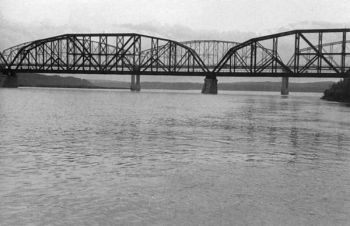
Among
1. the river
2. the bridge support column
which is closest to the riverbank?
the bridge support column

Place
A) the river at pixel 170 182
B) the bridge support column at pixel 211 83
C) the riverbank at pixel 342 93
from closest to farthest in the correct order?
the river at pixel 170 182, the riverbank at pixel 342 93, the bridge support column at pixel 211 83

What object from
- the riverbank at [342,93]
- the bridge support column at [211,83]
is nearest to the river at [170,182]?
the riverbank at [342,93]

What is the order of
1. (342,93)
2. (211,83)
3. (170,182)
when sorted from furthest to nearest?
(211,83) → (342,93) → (170,182)

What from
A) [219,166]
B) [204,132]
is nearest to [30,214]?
[219,166]

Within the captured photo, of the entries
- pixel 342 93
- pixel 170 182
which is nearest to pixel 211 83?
pixel 342 93

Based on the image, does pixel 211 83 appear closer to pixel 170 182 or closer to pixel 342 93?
pixel 342 93

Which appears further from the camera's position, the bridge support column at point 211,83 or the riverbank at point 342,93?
the bridge support column at point 211,83

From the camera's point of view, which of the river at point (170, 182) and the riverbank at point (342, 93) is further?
the riverbank at point (342, 93)

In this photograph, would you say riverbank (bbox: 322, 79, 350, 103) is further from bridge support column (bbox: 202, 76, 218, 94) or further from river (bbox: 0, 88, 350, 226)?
river (bbox: 0, 88, 350, 226)

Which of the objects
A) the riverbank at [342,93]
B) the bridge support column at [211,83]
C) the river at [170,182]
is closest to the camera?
the river at [170,182]

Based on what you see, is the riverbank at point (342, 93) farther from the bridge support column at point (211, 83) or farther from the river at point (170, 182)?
the river at point (170, 182)

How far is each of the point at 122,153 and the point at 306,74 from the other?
155374 millimetres

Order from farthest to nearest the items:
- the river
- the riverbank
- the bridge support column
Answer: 1. the bridge support column
2. the riverbank
3. the river

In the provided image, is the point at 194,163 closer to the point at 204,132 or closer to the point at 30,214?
the point at 30,214
